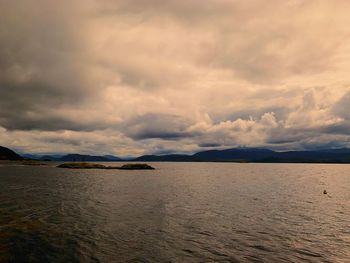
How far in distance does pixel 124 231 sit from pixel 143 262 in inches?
428

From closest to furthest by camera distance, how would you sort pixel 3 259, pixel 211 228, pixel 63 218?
1. pixel 3 259
2. pixel 211 228
3. pixel 63 218

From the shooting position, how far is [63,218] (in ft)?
138

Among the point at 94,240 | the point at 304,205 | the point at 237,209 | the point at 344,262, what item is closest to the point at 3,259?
the point at 94,240

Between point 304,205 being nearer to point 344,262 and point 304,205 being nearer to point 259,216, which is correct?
point 259,216

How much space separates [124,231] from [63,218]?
1266 cm

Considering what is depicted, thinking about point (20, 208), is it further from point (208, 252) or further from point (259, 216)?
point (259, 216)

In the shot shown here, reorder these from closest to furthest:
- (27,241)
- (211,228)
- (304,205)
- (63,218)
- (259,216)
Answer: (27,241) < (211,228) < (63,218) < (259,216) < (304,205)

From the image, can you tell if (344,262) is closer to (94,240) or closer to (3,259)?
(94,240)

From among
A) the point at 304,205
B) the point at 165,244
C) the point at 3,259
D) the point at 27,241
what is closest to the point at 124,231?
the point at 165,244

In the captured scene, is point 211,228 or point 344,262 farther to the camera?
point 211,228

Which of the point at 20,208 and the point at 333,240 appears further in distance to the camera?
the point at 20,208

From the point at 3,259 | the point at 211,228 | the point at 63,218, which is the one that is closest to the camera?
the point at 3,259

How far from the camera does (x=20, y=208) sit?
48.4m

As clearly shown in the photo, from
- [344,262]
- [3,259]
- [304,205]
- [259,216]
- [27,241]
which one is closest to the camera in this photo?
[3,259]
